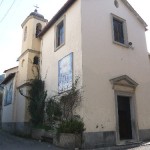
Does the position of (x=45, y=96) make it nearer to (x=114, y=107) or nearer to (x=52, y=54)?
(x=52, y=54)

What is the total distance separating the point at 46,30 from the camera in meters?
16.9

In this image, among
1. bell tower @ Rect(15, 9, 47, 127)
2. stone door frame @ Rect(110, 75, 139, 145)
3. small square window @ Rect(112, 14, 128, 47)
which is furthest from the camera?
bell tower @ Rect(15, 9, 47, 127)

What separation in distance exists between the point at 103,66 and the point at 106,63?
34 cm

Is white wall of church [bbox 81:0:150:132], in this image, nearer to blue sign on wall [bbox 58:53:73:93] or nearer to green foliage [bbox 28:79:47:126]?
blue sign on wall [bbox 58:53:73:93]

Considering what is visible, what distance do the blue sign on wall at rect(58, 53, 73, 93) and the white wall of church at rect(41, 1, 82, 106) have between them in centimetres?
30

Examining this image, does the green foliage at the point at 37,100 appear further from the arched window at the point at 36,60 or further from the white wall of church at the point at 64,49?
the arched window at the point at 36,60

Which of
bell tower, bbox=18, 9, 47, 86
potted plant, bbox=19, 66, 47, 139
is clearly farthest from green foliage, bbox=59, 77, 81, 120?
bell tower, bbox=18, 9, 47, 86

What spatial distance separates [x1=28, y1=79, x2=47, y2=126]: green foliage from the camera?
15027mm

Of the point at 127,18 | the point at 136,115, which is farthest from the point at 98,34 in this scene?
the point at 136,115

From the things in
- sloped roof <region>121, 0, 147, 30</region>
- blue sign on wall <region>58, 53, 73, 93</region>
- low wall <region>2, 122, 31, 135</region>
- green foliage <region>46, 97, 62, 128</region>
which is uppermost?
sloped roof <region>121, 0, 147, 30</region>

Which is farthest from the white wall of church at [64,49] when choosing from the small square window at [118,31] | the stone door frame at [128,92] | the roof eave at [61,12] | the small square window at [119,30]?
the small square window at [118,31]

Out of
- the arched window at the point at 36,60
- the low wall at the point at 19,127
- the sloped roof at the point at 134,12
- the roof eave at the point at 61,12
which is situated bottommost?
the low wall at the point at 19,127

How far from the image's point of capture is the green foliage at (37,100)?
15.0 meters

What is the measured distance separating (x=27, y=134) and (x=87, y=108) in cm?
664
